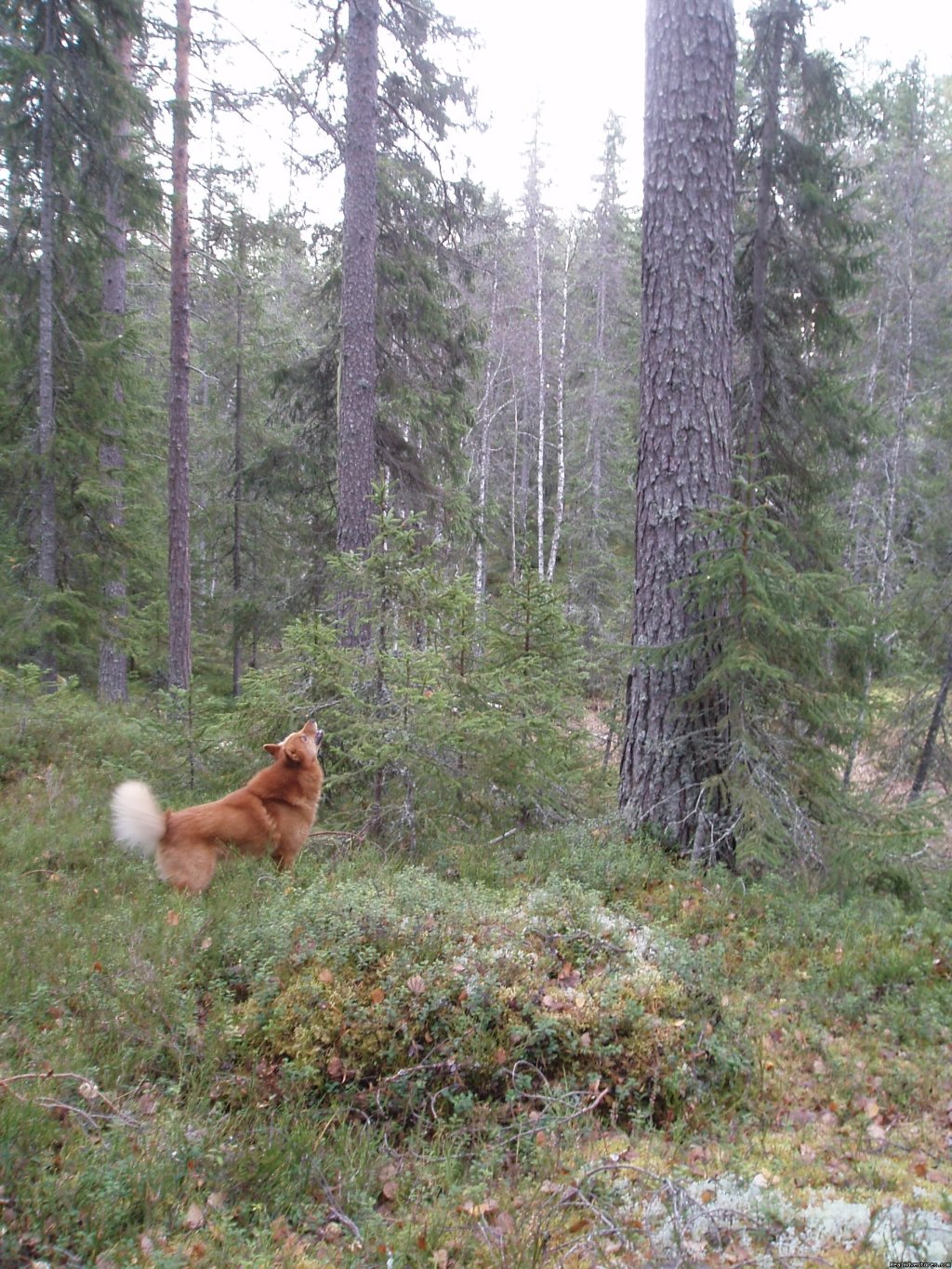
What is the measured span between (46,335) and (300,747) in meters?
8.31

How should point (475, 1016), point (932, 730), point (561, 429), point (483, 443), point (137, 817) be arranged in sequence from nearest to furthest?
point (475, 1016) → point (137, 817) → point (932, 730) → point (561, 429) → point (483, 443)

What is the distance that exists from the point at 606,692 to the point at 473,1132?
11.2m

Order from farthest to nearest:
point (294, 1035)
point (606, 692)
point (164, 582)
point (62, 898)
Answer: point (164, 582)
point (606, 692)
point (62, 898)
point (294, 1035)

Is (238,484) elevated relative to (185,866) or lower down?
elevated

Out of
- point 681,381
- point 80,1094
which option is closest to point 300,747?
point 80,1094

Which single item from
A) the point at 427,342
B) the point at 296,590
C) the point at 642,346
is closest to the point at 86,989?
the point at 642,346

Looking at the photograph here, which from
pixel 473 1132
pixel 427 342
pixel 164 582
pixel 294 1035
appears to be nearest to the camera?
pixel 473 1132

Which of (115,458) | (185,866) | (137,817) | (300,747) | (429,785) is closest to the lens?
(137,817)

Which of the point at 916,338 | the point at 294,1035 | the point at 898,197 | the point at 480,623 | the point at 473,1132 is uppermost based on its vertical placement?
the point at 898,197

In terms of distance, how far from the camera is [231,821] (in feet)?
18.0

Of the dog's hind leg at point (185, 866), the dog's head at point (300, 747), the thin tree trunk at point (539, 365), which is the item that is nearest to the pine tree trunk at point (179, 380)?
the dog's head at point (300, 747)

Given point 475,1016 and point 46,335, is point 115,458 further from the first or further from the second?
point 475,1016

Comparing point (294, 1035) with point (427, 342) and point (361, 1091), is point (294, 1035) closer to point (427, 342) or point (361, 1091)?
point (361, 1091)

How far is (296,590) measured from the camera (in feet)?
44.3
